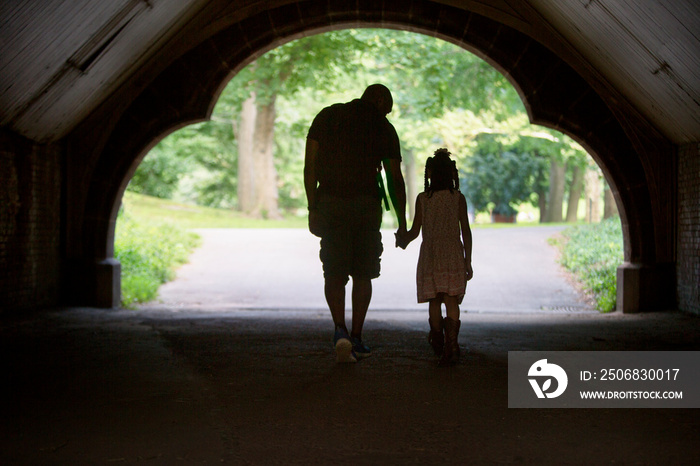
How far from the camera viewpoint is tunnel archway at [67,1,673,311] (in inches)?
395

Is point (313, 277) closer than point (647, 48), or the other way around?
point (647, 48)

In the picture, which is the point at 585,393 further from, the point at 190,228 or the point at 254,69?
the point at 190,228

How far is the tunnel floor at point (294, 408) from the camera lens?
3.46 m

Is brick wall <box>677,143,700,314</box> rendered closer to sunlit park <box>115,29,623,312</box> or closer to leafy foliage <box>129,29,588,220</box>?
sunlit park <box>115,29,623,312</box>

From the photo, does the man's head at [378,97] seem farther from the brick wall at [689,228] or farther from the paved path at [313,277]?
the paved path at [313,277]

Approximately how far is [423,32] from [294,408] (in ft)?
22.9

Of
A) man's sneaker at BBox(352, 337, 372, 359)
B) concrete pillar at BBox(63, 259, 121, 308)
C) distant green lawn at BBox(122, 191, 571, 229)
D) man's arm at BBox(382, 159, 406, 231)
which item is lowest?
Result: man's sneaker at BBox(352, 337, 372, 359)

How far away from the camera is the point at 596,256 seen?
51.7 feet

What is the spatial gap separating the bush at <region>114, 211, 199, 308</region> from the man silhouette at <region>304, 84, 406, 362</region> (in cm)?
675

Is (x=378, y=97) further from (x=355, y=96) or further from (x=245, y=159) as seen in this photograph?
(x=245, y=159)

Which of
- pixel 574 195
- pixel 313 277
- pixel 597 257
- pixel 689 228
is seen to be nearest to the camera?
pixel 689 228

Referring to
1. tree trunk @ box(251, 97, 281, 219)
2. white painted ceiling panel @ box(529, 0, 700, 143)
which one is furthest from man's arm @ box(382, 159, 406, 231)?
tree trunk @ box(251, 97, 281, 219)

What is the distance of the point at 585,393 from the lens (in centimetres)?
467

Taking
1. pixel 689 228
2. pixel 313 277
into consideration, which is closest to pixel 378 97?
pixel 689 228
